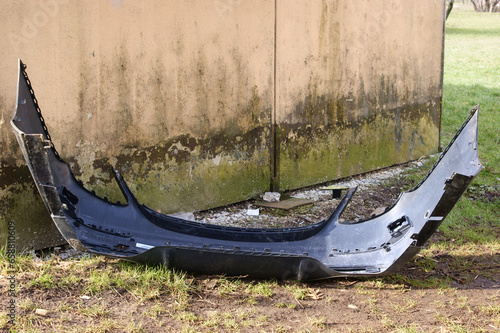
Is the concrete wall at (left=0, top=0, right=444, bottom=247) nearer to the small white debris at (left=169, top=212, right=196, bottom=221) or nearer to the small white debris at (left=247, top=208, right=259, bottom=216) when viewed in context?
the small white debris at (left=169, top=212, right=196, bottom=221)

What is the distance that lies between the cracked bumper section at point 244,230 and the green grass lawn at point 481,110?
53.4 inches

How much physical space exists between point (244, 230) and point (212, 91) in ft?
5.28

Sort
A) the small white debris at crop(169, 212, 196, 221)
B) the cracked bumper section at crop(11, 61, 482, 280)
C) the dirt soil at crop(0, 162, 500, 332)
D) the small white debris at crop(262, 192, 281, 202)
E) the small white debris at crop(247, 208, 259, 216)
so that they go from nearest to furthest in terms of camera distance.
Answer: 1. the dirt soil at crop(0, 162, 500, 332)
2. the cracked bumper section at crop(11, 61, 482, 280)
3. the small white debris at crop(169, 212, 196, 221)
4. the small white debris at crop(247, 208, 259, 216)
5. the small white debris at crop(262, 192, 281, 202)

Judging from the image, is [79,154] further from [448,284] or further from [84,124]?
[448,284]

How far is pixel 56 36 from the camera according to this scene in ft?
15.0

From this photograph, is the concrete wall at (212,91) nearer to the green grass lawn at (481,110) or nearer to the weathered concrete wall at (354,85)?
the weathered concrete wall at (354,85)

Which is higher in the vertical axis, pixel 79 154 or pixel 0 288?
pixel 79 154

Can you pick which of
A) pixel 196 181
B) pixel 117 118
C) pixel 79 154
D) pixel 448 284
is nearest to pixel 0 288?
pixel 79 154

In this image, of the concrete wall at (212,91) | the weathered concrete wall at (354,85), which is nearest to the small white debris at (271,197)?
the concrete wall at (212,91)

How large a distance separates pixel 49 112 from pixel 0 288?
145 cm

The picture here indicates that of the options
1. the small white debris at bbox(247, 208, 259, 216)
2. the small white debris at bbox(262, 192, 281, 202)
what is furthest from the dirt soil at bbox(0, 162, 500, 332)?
the small white debris at bbox(262, 192, 281, 202)

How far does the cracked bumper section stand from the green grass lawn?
136 cm

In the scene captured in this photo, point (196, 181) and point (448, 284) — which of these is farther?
point (196, 181)

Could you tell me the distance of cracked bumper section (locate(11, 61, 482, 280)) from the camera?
4.05 metres
